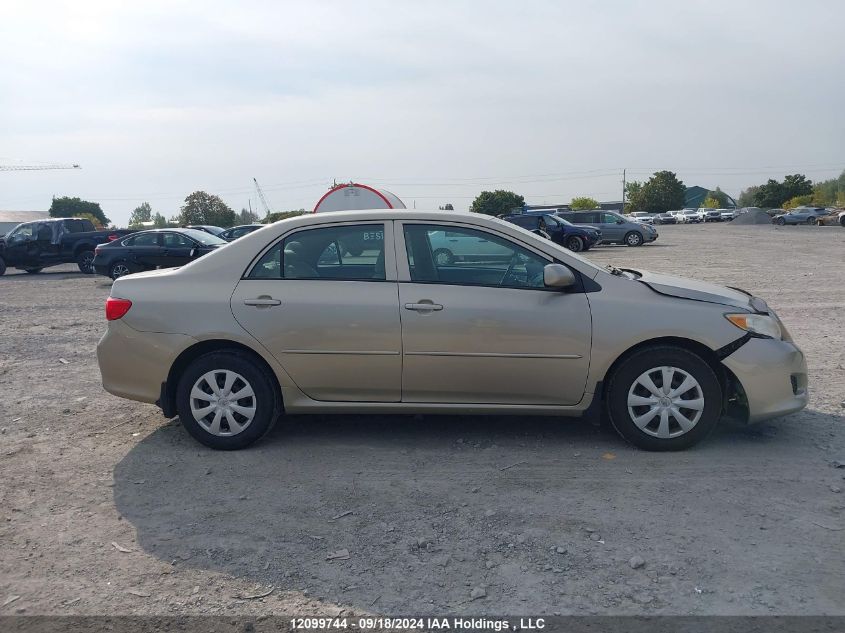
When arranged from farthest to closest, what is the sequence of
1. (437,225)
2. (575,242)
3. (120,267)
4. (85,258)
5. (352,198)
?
(575,242)
(85,258)
(120,267)
(352,198)
(437,225)

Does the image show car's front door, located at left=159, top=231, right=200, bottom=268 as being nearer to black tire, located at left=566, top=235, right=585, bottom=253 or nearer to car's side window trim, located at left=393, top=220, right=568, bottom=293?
car's side window trim, located at left=393, top=220, right=568, bottom=293

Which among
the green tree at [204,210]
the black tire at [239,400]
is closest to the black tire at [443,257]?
the black tire at [239,400]

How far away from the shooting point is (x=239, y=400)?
5.17 m

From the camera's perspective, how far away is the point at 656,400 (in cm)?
496

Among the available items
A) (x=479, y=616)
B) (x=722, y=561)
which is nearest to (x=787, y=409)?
(x=722, y=561)

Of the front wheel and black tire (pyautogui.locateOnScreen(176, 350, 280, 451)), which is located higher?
the front wheel

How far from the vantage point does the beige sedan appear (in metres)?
4.96

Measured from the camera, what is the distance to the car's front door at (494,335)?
4.96 metres

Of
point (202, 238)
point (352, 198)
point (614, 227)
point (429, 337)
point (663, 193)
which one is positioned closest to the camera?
point (429, 337)

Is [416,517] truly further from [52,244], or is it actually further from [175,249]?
[52,244]

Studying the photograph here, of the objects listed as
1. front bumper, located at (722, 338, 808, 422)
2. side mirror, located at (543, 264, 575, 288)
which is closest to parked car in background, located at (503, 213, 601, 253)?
front bumper, located at (722, 338, 808, 422)

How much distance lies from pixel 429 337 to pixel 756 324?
2.22 m

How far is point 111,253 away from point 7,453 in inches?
578

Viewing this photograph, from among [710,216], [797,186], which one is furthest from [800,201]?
[710,216]
